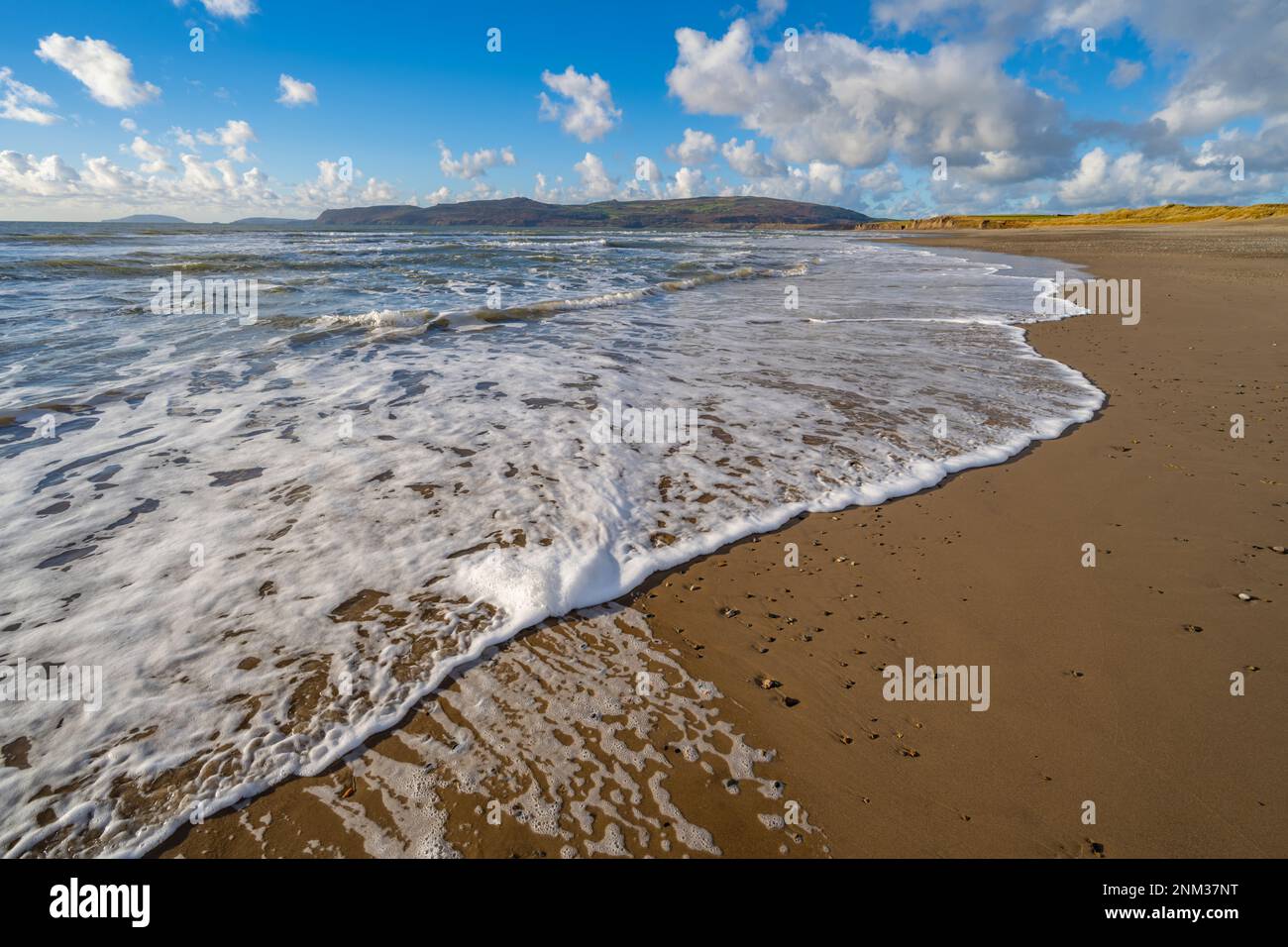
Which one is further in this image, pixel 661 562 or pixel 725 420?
pixel 725 420

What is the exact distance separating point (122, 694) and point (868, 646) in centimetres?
429

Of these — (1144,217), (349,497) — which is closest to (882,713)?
(349,497)

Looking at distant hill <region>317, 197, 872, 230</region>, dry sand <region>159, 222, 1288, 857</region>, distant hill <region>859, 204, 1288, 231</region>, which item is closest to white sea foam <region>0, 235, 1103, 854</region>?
dry sand <region>159, 222, 1288, 857</region>

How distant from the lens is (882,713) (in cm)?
315

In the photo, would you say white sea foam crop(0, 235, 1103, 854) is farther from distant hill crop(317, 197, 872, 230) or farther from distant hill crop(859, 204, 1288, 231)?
distant hill crop(317, 197, 872, 230)

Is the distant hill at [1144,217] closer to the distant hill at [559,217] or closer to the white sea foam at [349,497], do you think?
the distant hill at [559,217]

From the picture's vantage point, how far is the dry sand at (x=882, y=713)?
2.55 m

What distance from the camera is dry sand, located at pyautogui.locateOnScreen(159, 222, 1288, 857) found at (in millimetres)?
2549

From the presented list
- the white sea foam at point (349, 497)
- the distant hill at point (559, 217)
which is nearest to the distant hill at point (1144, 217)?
the distant hill at point (559, 217)

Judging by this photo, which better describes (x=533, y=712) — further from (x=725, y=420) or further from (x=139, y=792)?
(x=725, y=420)

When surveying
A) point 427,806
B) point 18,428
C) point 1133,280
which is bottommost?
point 427,806

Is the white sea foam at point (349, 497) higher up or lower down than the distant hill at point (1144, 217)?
lower down
